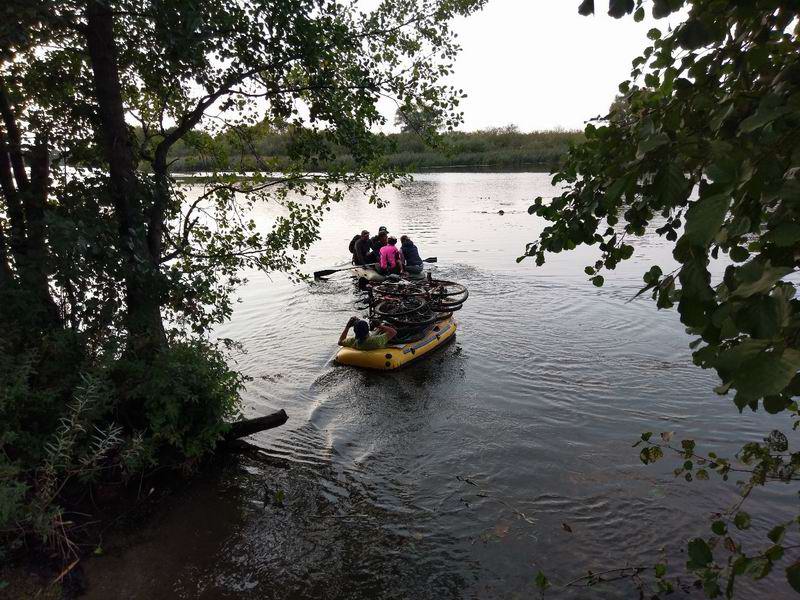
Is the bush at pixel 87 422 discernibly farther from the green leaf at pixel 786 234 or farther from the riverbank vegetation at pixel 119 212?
the green leaf at pixel 786 234

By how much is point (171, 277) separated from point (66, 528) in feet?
9.48

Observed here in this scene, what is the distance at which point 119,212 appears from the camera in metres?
5.80

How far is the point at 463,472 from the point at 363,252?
39.0 feet

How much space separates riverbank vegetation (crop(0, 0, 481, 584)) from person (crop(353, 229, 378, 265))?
10.5 meters

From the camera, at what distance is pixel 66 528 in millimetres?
5102

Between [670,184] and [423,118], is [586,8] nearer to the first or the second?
[670,184]

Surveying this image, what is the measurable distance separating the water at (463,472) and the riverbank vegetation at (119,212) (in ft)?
3.59

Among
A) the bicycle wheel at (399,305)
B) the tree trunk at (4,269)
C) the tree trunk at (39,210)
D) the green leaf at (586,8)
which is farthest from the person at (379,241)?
the green leaf at (586,8)

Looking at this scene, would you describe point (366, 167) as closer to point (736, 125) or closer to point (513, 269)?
point (736, 125)

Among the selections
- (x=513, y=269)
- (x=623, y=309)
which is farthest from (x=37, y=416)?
A: (x=513, y=269)

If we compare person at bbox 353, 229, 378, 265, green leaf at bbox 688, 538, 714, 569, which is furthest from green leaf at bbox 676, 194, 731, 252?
person at bbox 353, 229, 378, 265

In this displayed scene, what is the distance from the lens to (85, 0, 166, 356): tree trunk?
5.60m

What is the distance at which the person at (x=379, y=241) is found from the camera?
1666 cm

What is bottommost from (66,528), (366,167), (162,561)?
(162,561)
